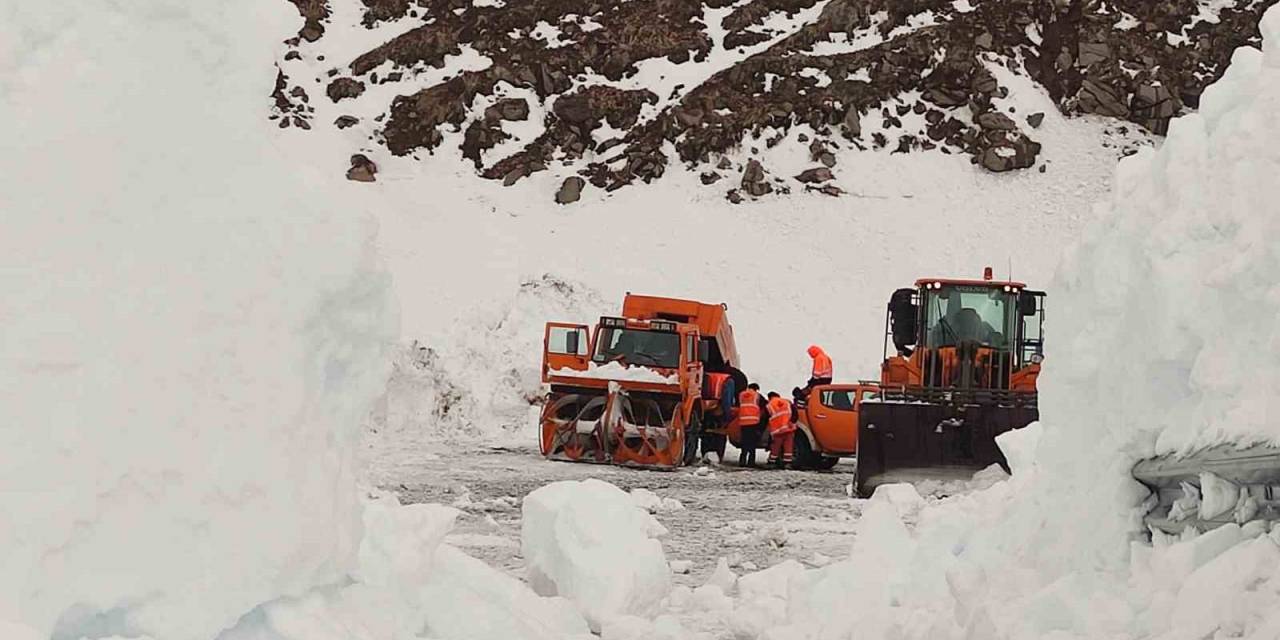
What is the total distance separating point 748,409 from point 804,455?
2.80 feet

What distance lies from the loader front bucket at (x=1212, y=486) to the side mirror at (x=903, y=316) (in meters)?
10.0

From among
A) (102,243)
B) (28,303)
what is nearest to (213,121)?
(102,243)

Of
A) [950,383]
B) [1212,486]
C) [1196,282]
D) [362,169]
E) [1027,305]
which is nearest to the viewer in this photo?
[1212,486]

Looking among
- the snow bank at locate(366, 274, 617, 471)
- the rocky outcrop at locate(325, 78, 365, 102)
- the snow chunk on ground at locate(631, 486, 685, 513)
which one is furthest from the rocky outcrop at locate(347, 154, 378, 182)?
the snow chunk on ground at locate(631, 486, 685, 513)

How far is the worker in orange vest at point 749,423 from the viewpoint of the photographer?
1791cm

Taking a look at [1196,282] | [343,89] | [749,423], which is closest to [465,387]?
[749,423]

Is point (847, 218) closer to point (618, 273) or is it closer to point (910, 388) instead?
point (618, 273)

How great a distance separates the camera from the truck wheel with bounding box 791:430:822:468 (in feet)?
57.9

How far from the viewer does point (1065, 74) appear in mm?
37969

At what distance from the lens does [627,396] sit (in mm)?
17031

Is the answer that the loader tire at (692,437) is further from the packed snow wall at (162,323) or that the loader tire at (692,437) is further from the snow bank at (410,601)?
the packed snow wall at (162,323)

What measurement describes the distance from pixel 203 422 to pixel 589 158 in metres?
33.5

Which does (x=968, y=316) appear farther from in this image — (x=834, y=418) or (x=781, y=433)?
(x=781, y=433)

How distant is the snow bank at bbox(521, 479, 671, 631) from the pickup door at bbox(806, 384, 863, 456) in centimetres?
1051
